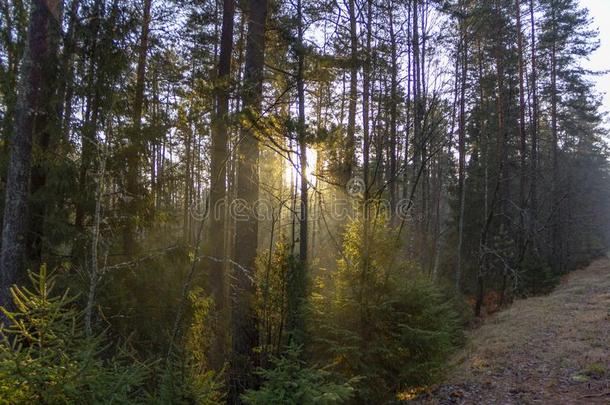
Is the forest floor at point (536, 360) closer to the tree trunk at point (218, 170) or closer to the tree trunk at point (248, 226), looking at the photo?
the tree trunk at point (248, 226)

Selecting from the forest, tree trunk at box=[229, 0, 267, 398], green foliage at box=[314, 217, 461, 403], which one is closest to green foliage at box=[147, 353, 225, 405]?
the forest

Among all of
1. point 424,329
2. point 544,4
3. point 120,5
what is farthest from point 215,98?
point 544,4

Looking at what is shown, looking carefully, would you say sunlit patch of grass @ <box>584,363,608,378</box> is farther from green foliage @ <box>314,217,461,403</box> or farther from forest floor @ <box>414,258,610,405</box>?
green foliage @ <box>314,217,461,403</box>

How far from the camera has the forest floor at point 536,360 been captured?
608 centimetres

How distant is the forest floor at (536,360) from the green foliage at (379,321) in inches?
34.8

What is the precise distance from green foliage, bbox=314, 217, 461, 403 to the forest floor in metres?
0.88

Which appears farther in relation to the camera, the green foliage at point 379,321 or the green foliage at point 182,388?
the green foliage at point 379,321

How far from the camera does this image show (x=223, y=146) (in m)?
8.79

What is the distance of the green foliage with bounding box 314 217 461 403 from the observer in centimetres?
574

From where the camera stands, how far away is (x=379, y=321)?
592 centimetres

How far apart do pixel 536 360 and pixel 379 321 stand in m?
3.99

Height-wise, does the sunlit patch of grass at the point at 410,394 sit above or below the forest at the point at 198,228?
below

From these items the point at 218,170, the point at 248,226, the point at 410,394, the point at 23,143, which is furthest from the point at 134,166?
the point at 410,394

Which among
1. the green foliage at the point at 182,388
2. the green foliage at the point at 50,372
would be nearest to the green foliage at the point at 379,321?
the green foliage at the point at 182,388
